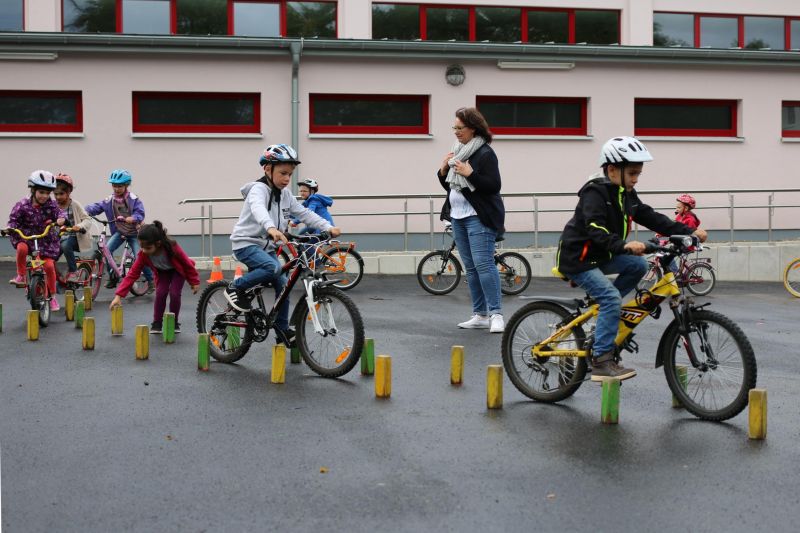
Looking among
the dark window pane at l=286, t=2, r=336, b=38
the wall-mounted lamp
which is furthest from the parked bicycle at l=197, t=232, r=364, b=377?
the dark window pane at l=286, t=2, r=336, b=38

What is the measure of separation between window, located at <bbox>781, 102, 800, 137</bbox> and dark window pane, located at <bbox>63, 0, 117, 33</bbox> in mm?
14565

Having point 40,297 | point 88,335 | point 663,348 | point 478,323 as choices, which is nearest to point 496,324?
point 478,323

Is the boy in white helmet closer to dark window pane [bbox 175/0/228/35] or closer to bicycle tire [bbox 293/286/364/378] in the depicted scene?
bicycle tire [bbox 293/286/364/378]

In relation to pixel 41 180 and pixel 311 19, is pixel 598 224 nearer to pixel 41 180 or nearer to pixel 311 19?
pixel 41 180

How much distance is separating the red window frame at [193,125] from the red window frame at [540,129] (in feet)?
14.9

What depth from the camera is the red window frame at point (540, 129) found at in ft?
75.7

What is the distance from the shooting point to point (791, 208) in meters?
23.1

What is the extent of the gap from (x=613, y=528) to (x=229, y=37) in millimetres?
17996

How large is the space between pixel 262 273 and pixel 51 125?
14113 millimetres

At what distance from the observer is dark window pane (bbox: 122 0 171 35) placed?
2289 centimetres

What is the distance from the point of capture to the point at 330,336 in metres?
8.18

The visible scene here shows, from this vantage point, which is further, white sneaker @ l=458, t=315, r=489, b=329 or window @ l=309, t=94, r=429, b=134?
window @ l=309, t=94, r=429, b=134

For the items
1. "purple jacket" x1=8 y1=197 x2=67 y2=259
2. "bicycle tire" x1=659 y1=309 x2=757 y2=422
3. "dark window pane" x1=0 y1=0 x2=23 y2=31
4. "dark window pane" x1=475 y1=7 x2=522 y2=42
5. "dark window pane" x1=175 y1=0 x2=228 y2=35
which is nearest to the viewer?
"bicycle tire" x1=659 y1=309 x2=757 y2=422

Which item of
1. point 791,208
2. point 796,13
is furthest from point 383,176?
point 796,13
